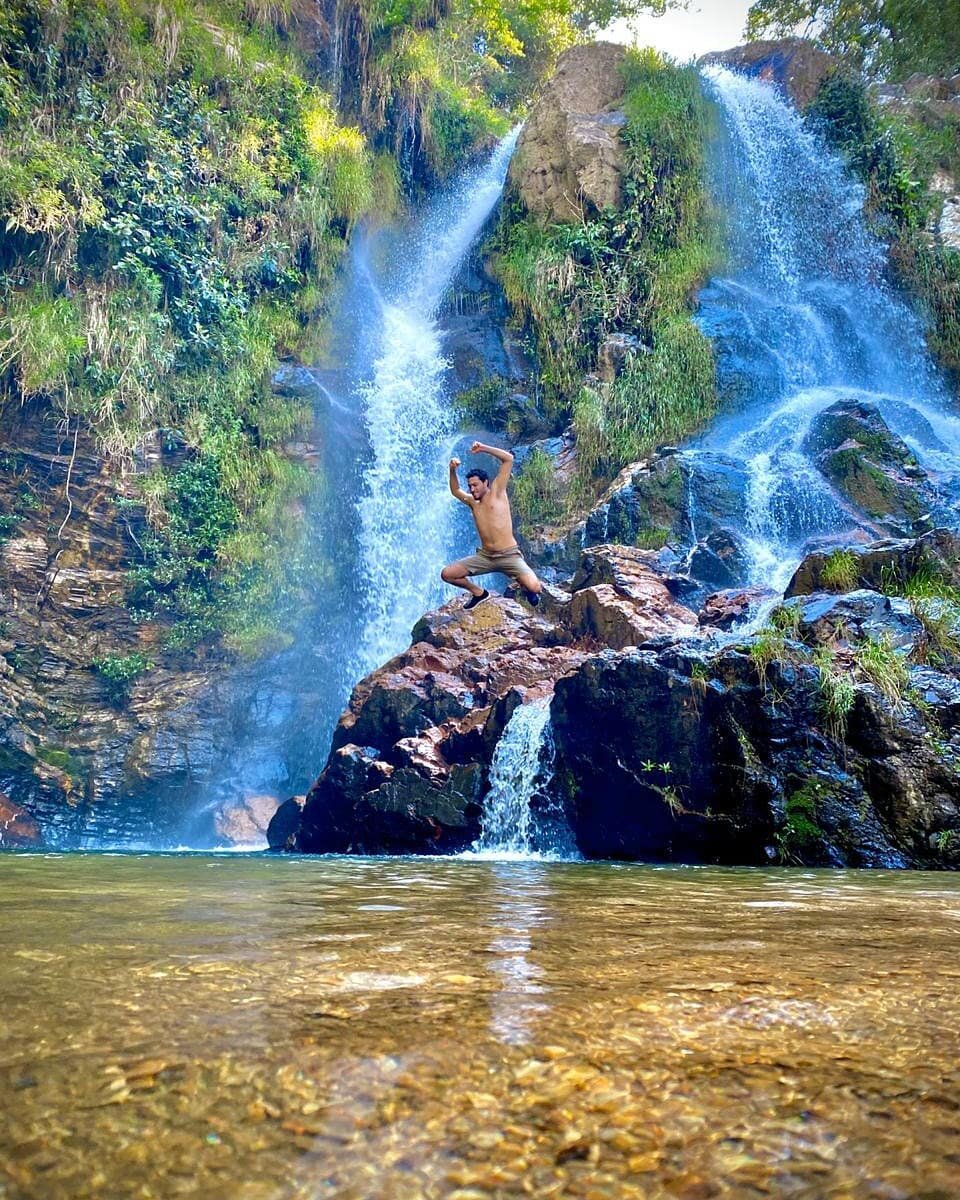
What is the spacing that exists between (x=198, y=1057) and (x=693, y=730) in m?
6.16

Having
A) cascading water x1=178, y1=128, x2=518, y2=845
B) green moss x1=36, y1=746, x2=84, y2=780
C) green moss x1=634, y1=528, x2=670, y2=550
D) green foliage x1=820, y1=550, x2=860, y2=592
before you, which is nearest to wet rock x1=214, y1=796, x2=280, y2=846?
cascading water x1=178, y1=128, x2=518, y2=845

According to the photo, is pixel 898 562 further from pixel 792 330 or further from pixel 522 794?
pixel 792 330

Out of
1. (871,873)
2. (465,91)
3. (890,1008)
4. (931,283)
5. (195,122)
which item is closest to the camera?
(890,1008)

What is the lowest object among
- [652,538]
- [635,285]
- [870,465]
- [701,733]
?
[701,733]

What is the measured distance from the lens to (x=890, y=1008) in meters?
1.47

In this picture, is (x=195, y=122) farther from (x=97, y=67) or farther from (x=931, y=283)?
(x=931, y=283)

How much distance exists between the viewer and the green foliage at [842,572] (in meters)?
8.32

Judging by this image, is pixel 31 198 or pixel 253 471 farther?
pixel 253 471

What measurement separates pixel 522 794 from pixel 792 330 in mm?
11770

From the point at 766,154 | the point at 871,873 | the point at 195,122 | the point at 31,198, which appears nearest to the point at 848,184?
the point at 766,154

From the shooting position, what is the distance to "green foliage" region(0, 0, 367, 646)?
13.1 metres

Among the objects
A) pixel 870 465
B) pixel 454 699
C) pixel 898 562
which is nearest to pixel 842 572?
pixel 898 562

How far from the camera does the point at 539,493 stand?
14.8 m

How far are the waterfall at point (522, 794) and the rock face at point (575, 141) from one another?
1236 centimetres
